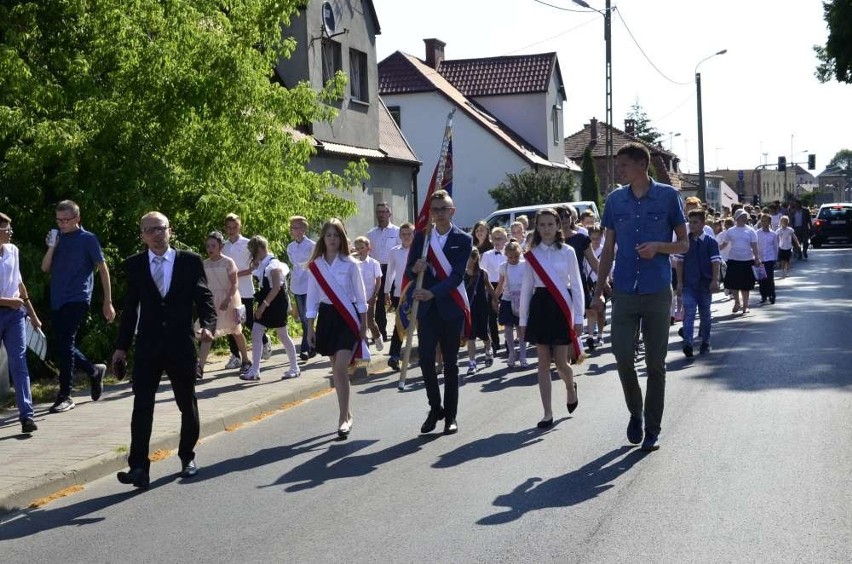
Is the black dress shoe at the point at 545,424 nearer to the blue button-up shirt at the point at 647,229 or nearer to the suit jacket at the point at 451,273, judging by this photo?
the suit jacket at the point at 451,273

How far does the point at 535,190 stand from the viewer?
4072 cm

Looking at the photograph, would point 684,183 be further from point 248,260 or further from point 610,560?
point 610,560

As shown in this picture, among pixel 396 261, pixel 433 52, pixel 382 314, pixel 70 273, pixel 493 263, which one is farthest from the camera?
pixel 433 52

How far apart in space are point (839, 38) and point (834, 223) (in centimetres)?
1428

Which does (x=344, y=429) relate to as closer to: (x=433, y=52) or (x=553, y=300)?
(x=553, y=300)

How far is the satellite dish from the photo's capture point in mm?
24109

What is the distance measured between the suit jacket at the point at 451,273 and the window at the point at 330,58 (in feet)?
52.1

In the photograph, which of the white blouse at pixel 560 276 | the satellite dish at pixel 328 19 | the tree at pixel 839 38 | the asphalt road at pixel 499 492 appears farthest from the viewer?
the tree at pixel 839 38

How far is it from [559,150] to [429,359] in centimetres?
4267

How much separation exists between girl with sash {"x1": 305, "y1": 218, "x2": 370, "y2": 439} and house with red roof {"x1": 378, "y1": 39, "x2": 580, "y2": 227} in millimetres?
34367

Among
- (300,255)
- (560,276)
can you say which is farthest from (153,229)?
(300,255)

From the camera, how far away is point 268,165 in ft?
48.9

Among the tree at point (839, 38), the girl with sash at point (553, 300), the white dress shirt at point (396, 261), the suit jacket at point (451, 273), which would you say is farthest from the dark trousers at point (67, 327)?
the tree at point (839, 38)

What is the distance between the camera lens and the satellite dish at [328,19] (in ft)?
79.1
